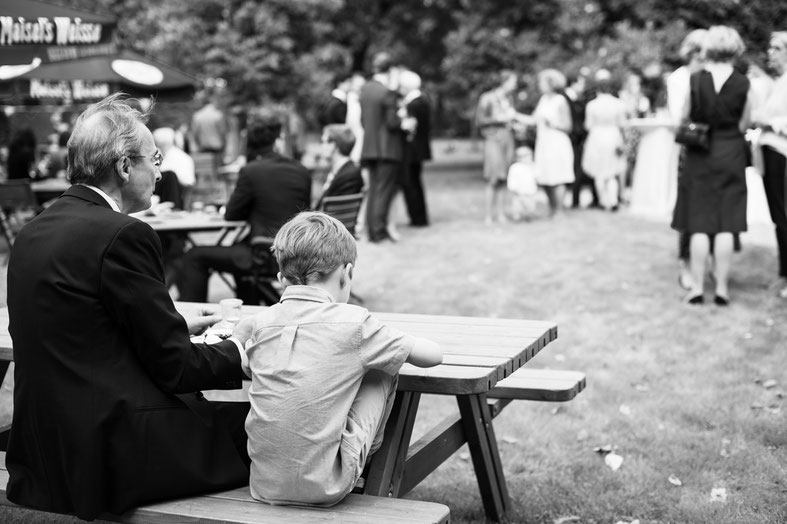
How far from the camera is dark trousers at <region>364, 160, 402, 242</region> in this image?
35.3 feet

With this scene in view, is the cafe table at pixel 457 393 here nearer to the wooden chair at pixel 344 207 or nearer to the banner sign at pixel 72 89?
the wooden chair at pixel 344 207

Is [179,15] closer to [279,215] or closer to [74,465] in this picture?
[279,215]

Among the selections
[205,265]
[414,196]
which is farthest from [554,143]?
[205,265]

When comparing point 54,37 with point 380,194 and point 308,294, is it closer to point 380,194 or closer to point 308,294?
point 308,294

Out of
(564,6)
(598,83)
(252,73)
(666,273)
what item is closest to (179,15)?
(252,73)

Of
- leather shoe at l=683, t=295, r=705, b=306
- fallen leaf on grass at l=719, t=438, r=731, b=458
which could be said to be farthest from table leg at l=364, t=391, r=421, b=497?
leather shoe at l=683, t=295, r=705, b=306

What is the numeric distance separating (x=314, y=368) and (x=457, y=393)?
510 mm

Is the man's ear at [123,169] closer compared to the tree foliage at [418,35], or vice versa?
the man's ear at [123,169]

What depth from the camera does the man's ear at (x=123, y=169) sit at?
2.67 m

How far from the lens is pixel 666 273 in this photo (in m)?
8.34

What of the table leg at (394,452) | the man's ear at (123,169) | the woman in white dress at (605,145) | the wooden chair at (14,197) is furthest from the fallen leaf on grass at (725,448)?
the woman in white dress at (605,145)

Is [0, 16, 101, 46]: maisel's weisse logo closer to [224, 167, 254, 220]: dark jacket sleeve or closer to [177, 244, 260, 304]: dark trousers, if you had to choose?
[224, 167, 254, 220]: dark jacket sleeve

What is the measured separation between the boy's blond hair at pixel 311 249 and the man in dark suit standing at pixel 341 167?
15.1ft

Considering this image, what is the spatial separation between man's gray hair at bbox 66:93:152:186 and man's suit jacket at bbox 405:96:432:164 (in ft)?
28.3
